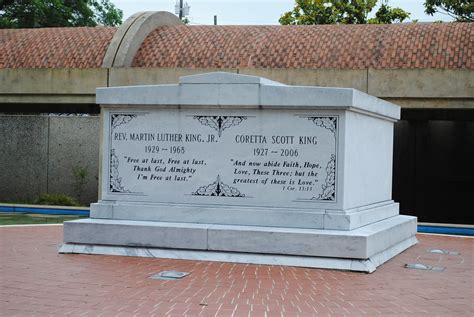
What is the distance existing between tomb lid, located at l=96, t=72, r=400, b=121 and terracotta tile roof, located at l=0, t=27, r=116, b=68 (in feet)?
31.6

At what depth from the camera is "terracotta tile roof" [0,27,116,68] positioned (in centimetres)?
1964

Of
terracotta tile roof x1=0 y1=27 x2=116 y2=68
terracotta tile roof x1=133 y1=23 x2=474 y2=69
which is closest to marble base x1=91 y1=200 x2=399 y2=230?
terracotta tile roof x1=133 y1=23 x2=474 y2=69

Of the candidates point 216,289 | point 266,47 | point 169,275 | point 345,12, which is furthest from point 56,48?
point 345,12

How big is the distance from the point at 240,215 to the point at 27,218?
7746 mm

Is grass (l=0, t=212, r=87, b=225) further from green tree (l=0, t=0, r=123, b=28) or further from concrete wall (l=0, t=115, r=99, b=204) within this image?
green tree (l=0, t=0, r=123, b=28)

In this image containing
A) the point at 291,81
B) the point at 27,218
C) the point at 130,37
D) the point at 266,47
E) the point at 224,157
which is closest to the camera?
the point at 224,157

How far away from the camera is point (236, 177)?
9.72m

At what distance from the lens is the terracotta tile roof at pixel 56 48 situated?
19641 mm

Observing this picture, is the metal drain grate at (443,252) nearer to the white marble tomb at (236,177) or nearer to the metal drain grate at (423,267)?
the white marble tomb at (236,177)

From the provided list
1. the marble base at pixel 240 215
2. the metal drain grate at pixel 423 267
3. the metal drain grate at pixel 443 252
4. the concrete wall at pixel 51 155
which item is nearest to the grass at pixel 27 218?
the concrete wall at pixel 51 155

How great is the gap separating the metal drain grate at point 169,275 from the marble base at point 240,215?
64.9 inches

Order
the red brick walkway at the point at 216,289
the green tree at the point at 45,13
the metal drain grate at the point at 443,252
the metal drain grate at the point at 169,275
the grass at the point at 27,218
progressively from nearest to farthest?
1. the red brick walkway at the point at 216,289
2. the metal drain grate at the point at 169,275
3. the metal drain grate at the point at 443,252
4. the grass at the point at 27,218
5. the green tree at the point at 45,13

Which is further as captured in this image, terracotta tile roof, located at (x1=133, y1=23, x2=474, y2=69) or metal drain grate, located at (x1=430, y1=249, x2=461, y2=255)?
terracotta tile roof, located at (x1=133, y1=23, x2=474, y2=69)

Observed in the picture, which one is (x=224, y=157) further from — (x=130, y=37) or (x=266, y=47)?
(x=130, y=37)
